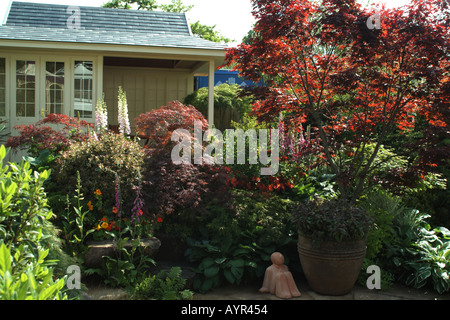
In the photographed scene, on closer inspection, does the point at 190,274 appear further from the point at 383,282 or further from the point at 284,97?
the point at 284,97

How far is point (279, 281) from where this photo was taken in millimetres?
4188

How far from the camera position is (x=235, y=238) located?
4.69m

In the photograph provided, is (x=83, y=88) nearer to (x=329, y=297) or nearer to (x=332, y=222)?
(x=332, y=222)

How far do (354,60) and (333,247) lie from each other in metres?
2.15

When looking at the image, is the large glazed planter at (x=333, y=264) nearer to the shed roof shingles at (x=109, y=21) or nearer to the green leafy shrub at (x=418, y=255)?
the green leafy shrub at (x=418, y=255)

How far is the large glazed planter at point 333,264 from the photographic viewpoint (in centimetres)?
414

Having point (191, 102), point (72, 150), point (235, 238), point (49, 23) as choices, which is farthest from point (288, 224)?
point (49, 23)

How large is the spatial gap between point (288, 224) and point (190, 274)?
1.31 metres

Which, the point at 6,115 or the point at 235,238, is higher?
the point at 6,115

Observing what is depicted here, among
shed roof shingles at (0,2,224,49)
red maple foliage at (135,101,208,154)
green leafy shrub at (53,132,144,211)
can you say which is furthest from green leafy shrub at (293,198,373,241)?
shed roof shingles at (0,2,224,49)

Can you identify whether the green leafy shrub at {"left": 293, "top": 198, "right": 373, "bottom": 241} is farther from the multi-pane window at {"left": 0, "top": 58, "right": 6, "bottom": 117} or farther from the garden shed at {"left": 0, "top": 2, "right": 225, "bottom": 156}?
the multi-pane window at {"left": 0, "top": 58, "right": 6, "bottom": 117}

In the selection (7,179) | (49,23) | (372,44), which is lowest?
(7,179)

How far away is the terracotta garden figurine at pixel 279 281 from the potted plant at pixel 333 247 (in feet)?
0.68

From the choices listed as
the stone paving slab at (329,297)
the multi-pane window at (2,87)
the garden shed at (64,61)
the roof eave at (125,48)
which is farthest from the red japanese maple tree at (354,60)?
the multi-pane window at (2,87)
